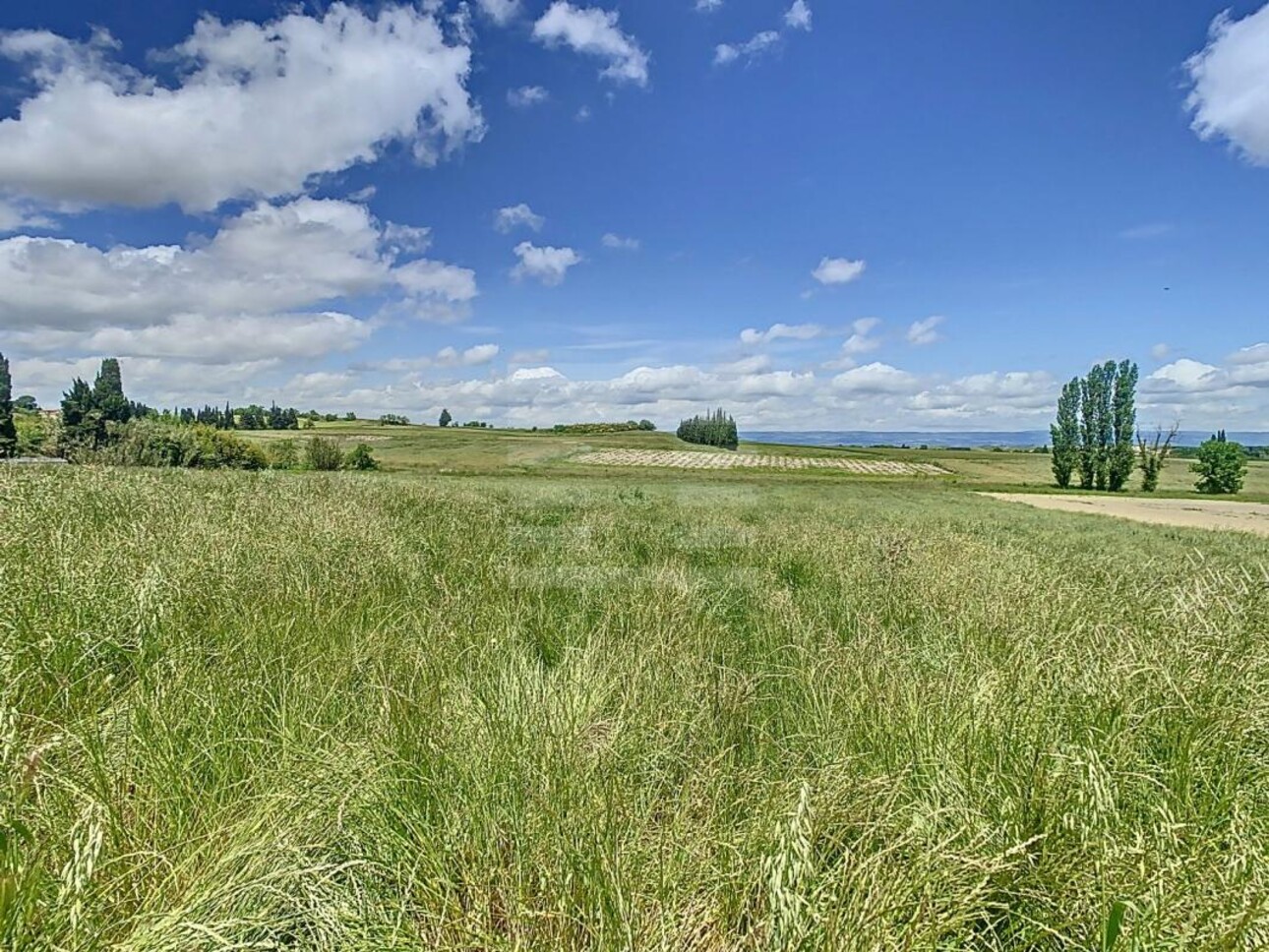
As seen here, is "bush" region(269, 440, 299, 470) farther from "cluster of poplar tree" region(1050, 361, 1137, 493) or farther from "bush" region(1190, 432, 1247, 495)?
"bush" region(1190, 432, 1247, 495)

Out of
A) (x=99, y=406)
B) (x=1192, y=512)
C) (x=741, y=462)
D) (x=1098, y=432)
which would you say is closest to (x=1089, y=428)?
(x=1098, y=432)

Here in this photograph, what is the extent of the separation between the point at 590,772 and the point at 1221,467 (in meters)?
91.2

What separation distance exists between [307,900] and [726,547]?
806cm

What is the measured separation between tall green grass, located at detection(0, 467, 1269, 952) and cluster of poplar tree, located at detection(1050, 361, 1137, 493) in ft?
257

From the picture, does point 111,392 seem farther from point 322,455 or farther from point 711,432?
point 711,432

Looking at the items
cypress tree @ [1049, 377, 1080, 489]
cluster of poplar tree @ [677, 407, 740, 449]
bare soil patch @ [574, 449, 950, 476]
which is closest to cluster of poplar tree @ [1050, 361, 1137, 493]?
cypress tree @ [1049, 377, 1080, 489]

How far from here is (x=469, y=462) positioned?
235ft

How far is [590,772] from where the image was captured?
2.22 metres

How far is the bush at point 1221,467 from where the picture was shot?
6381 cm

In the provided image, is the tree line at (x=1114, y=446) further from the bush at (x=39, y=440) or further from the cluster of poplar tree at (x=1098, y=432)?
the bush at (x=39, y=440)

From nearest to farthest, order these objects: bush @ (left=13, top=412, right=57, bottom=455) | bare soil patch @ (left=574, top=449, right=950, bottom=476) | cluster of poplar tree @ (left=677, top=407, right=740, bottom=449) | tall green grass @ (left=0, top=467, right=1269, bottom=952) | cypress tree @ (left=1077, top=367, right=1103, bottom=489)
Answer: tall green grass @ (left=0, top=467, right=1269, bottom=952), bush @ (left=13, top=412, right=57, bottom=455), cypress tree @ (left=1077, top=367, right=1103, bottom=489), bare soil patch @ (left=574, top=449, right=950, bottom=476), cluster of poplar tree @ (left=677, top=407, right=740, bottom=449)

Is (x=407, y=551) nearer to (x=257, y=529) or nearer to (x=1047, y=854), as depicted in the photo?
(x=257, y=529)

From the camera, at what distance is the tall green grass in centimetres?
168

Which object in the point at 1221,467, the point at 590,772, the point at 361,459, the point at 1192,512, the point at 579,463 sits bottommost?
the point at 1192,512
